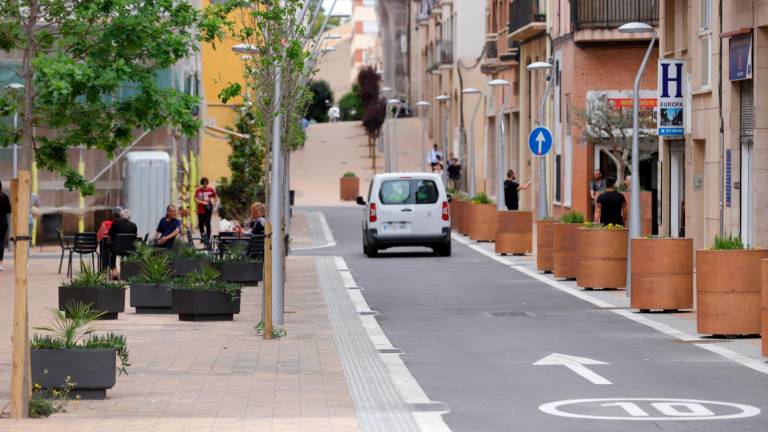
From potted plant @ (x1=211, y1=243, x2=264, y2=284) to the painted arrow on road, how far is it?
10.6 metres

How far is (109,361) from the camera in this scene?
40.0 ft

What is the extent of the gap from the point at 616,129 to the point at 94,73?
108 ft

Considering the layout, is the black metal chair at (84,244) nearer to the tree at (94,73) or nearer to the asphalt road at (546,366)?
the asphalt road at (546,366)

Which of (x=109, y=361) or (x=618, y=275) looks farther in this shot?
(x=618, y=275)

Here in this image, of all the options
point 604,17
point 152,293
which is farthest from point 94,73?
point 604,17

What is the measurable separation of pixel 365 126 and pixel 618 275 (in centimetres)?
7850

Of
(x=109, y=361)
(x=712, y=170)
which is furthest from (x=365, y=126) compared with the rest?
(x=109, y=361)

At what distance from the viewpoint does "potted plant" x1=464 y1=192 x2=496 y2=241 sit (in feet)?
143

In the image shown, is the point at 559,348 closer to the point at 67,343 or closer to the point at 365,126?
the point at 67,343

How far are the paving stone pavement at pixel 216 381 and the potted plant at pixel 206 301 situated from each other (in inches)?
7.6

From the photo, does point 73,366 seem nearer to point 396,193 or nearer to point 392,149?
point 396,193

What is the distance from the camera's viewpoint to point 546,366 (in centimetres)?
1506

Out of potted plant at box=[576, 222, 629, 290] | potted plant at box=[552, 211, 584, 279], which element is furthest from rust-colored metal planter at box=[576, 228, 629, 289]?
potted plant at box=[552, 211, 584, 279]

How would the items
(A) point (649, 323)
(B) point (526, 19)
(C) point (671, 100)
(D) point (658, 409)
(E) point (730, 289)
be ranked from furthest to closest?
(B) point (526, 19), (C) point (671, 100), (A) point (649, 323), (E) point (730, 289), (D) point (658, 409)
